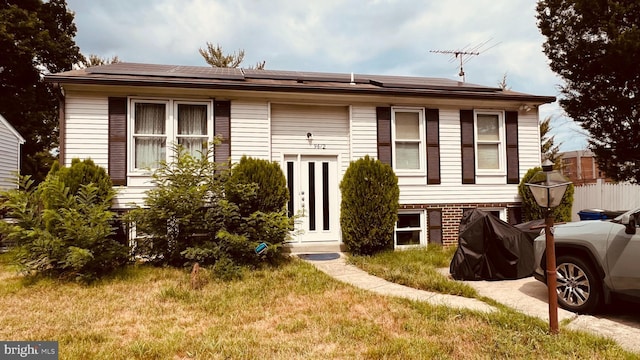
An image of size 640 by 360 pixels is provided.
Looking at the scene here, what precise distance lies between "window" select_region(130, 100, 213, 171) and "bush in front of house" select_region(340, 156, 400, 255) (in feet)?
10.9

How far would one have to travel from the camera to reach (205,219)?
21.1 feet

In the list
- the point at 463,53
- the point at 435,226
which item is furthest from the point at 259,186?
the point at 463,53

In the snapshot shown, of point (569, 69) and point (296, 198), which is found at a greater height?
point (569, 69)

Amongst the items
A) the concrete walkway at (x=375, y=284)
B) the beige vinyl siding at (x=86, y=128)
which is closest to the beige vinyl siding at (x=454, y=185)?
the concrete walkway at (x=375, y=284)

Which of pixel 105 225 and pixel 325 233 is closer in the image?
pixel 105 225

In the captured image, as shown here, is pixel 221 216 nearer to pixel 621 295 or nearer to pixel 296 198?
pixel 296 198

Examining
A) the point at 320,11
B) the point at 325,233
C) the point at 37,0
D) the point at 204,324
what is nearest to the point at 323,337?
the point at 204,324

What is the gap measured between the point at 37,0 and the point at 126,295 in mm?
21111

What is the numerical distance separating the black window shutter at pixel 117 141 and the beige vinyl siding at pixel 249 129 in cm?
224

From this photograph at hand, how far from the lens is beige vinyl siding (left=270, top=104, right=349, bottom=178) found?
8445 millimetres

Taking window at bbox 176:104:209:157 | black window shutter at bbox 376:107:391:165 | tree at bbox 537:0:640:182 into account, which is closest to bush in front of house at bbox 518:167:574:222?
black window shutter at bbox 376:107:391:165

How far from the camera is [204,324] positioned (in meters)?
3.86

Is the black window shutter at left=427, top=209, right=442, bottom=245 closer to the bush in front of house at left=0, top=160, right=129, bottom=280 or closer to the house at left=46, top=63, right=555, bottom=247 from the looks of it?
the house at left=46, top=63, right=555, bottom=247

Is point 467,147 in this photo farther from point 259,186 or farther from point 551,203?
point 551,203
